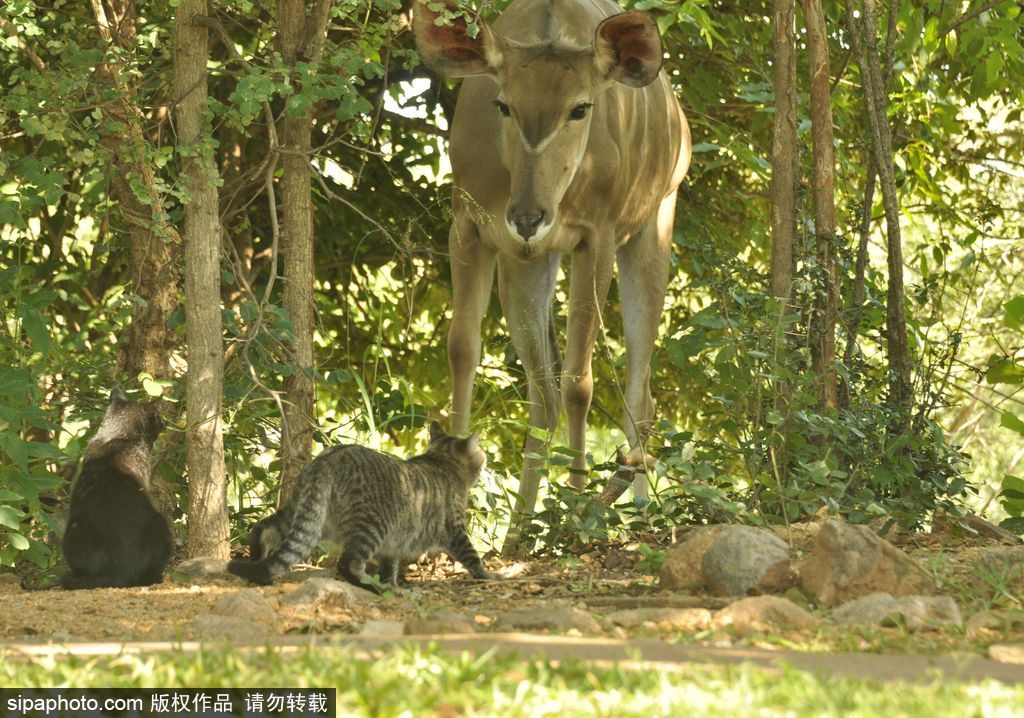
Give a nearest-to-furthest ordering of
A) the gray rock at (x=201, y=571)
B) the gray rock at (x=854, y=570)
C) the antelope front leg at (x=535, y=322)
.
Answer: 1. the gray rock at (x=854, y=570)
2. the gray rock at (x=201, y=571)
3. the antelope front leg at (x=535, y=322)

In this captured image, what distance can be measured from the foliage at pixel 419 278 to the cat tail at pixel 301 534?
0.83 m

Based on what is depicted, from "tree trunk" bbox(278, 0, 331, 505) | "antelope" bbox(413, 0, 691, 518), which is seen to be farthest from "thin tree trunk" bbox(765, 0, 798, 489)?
"tree trunk" bbox(278, 0, 331, 505)

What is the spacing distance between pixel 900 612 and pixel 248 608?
7.40 feet

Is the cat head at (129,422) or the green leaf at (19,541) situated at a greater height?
the cat head at (129,422)

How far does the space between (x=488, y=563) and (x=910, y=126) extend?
5229 mm

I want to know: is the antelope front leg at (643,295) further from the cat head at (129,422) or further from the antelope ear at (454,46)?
the cat head at (129,422)

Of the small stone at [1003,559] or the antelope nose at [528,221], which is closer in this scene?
the small stone at [1003,559]

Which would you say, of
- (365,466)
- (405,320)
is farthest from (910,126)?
(365,466)

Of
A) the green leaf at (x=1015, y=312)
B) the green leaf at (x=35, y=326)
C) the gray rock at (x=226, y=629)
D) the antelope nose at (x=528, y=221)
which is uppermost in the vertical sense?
the antelope nose at (x=528, y=221)

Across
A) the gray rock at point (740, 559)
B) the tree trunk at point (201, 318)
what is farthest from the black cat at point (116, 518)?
the gray rock at point (740, 559)

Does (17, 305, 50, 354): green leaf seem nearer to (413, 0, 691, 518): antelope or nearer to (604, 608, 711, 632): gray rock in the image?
(413, 0, 691, 518): antelope

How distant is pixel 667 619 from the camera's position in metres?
4.64

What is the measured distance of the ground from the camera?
445 cm

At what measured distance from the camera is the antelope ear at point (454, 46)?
277 inches
